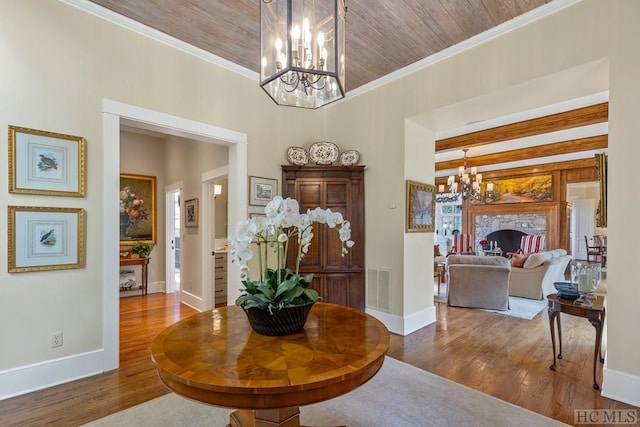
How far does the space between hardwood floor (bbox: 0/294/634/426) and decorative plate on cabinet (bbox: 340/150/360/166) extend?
2.25 metres

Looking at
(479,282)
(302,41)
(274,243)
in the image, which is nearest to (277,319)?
(274,243)

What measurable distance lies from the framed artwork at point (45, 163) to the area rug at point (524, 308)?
5.29 metres

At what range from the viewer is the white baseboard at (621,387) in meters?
2.17

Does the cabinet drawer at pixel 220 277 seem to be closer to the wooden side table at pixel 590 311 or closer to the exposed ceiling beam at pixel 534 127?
the wooden side table at pixel 590 311

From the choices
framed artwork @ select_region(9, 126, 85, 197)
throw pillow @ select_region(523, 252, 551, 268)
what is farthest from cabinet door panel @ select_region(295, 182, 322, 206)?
throw pillow @ select_region(523, 252, 551, 268)

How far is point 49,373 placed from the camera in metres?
2.39

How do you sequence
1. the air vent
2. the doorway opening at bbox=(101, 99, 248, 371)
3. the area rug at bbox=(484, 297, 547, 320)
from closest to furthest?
the doorway opening at bbox=(101, 99, 248, 371)
the air vent
the area rug at bbox=(484, 297, 547, 320)

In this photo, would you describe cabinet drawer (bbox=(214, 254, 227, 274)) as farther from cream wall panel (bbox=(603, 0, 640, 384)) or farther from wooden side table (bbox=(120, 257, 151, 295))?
cream wall panel (bbox=(603, 0, 640, 384))

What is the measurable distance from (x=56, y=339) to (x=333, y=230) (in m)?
2.85

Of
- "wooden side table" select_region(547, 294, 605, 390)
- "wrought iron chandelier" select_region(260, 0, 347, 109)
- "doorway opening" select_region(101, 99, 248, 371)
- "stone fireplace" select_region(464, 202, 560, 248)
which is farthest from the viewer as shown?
"stone fireplace" select_region(464, 202, 560, 248)

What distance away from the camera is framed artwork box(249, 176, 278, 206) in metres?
3.68

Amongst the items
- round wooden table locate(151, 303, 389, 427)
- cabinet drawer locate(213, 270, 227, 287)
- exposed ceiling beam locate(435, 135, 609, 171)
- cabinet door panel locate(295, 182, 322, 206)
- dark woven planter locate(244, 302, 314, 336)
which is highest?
exposed ceiling beam locate(435, 135, 609, 171)

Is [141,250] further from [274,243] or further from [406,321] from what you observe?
[274,243]

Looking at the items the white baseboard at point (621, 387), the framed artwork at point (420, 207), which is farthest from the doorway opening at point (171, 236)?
the white baseboard at point (621, 387)
